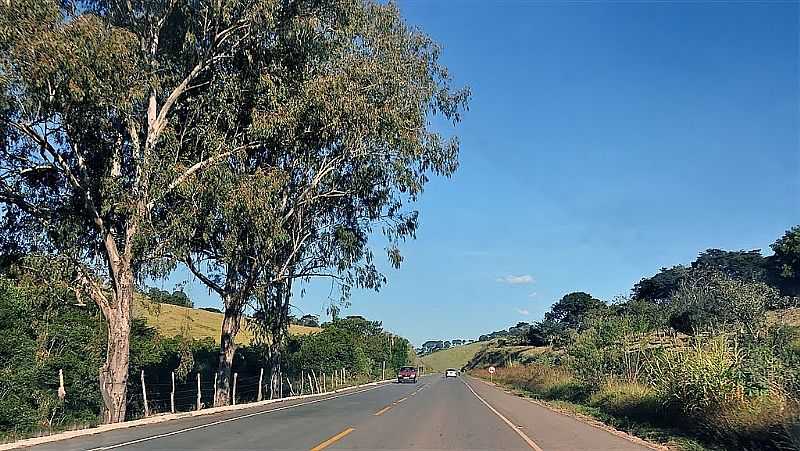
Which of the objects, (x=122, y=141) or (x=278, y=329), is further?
(x=278, y=329)

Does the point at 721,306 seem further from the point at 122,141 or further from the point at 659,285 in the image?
the point at 659,285

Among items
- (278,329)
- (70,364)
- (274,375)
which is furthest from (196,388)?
(70,364)

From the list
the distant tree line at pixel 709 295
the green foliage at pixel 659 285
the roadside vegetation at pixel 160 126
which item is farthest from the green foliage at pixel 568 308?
the roadside vegetation at pixel 160 126

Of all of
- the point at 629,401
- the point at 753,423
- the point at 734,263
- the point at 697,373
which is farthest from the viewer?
the point at 734,263

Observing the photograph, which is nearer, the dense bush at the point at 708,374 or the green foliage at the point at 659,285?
the dense bush at the point at 708,374

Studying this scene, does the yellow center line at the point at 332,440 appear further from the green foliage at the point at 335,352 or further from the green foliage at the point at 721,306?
the green foliage at the point at 335,352

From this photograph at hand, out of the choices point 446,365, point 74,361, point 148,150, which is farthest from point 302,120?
point 446,365

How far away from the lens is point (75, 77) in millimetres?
19828

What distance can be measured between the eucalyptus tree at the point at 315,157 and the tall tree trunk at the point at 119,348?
2165 mm

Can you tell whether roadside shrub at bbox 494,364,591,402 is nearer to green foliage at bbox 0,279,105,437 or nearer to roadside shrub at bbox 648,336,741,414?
roadside shrub at bbox 648,336,741,414

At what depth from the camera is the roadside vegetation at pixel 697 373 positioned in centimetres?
1471

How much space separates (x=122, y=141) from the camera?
2522 centimetres

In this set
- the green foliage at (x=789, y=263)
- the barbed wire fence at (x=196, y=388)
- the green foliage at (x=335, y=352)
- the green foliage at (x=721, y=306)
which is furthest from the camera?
the green foliage at (x=789, y=263)

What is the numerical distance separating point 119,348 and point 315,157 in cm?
1258
